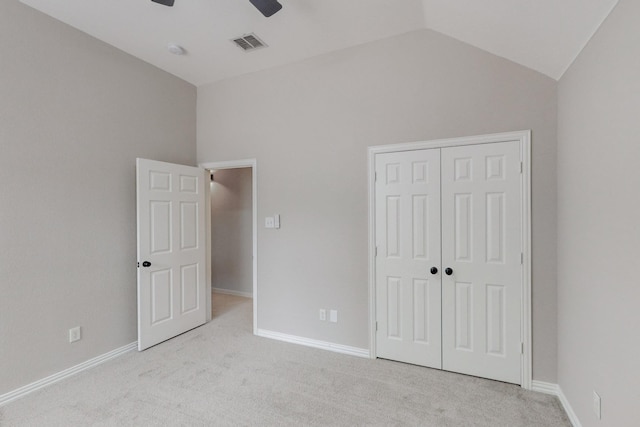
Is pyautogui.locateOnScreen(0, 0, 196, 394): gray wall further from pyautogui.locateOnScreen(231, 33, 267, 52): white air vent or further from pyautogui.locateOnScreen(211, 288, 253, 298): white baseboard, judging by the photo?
pyautogui.locateOnScreen(211, 288, 253, 298): white baseboard

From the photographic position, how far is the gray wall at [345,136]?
7.84ft

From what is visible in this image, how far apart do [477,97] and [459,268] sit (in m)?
1.50

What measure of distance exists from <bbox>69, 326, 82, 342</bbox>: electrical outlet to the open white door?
1.61ft

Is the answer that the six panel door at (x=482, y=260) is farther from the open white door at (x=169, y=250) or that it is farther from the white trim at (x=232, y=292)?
the white trim at (x=232, y=292)

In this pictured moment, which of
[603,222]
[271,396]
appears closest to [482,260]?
[603,222]

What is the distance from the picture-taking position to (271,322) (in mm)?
3445

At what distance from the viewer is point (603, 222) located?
1.60 metres

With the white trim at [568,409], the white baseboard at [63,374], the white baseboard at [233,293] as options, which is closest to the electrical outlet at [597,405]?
the white trim at [568,409]

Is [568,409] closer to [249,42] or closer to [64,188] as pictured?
[249,42]

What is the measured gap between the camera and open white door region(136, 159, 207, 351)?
3.13 metres

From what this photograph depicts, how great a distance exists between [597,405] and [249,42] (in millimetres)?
3857

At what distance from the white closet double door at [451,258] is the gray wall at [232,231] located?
3.08 m

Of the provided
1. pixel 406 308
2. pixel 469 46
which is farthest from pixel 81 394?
pixel 469 46

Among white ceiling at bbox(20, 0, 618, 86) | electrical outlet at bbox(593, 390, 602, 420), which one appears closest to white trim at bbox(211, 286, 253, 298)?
white ceiling at bbox(20, 0, 618, 86)
